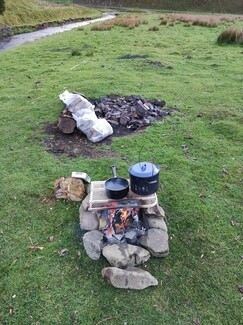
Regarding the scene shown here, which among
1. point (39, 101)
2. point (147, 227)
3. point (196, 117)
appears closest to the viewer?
point (147, 227)

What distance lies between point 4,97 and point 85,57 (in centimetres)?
681

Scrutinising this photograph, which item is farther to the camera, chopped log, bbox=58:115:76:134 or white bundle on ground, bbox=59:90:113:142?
chopped log, bbox=58:115:76:134

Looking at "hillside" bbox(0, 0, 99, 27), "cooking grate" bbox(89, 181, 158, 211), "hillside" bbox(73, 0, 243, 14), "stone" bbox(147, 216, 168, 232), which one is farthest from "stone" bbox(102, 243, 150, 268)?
"hillside" bbox(73, 0, 243, 14)

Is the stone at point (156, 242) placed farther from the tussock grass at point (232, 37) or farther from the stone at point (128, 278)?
the tussock grass at point (232, 37)

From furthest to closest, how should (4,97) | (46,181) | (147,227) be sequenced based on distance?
(4,97)
(46,181)
(147,227)

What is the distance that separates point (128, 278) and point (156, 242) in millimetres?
709

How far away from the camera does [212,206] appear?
5.52 meters

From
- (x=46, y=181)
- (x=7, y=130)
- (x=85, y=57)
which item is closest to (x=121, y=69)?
(x=85, y=57)

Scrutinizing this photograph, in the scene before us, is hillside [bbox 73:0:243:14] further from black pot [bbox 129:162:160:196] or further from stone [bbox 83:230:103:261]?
stone [bbox 83:230:103:261]

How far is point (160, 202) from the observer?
554 cm

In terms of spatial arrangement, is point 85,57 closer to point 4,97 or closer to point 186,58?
point 186,58

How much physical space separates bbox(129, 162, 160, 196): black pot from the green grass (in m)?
0.96

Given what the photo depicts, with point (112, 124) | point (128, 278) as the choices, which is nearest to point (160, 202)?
point (128, 278)

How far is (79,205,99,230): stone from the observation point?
479 cm
